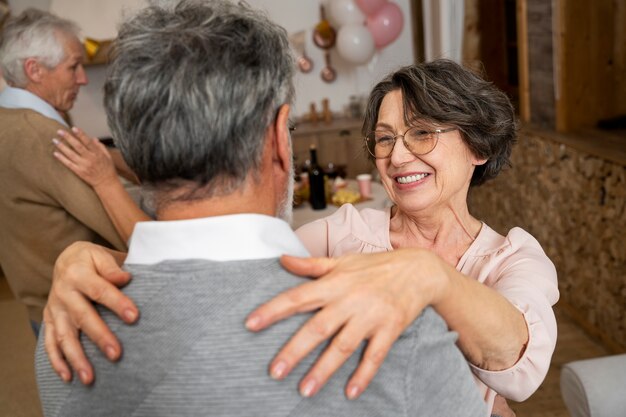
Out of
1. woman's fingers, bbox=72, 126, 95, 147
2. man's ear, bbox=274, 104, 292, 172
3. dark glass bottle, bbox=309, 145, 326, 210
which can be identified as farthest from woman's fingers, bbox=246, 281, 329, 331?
dark glass bottle, bbox=309, 145, 326, 210

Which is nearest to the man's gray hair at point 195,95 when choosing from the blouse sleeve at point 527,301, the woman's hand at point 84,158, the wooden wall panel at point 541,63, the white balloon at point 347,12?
the blouse sleeve at point 527,301

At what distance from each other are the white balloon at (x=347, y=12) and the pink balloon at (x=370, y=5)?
5 centimetres

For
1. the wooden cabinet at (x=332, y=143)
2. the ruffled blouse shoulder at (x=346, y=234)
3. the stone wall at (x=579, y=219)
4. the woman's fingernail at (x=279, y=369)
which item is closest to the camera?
the woman's fingernail at (x=279, y=369)

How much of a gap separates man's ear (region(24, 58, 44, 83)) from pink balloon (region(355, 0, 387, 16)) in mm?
3940

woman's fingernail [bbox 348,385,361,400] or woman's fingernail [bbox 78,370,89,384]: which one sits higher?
woman's fingernail [bbox 78,370,89,384]

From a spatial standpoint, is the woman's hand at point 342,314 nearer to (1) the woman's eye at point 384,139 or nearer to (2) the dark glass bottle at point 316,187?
(1) the woman's eye at point 384,139

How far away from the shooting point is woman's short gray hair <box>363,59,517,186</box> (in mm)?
1466

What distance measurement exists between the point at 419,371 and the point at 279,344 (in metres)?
0.19

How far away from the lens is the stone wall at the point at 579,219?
Result: 303cm

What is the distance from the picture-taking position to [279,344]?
2.52 ft

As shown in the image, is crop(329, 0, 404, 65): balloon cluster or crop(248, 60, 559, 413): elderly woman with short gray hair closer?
crop(248, 60, 559, 413): elderly woman with short gray hair

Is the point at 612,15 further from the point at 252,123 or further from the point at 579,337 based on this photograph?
the point at 252,123

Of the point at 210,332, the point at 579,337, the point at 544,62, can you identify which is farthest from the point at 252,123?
the point at 544,62

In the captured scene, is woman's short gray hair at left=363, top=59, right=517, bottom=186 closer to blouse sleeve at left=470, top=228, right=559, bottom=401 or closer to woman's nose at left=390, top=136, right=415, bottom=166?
woman's nose at left=390, top=136, right=415, bottom=166
